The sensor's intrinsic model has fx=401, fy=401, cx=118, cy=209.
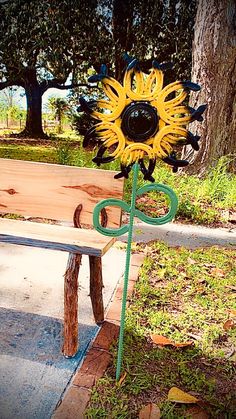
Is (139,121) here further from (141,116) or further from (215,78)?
(215,78)

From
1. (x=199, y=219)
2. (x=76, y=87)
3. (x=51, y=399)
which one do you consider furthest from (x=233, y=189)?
(x=76, y=87)

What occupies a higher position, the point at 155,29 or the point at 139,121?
the point at 155,29

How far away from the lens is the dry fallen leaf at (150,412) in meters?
1.55

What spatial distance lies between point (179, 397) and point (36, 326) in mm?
860

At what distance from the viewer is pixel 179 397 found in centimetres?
165

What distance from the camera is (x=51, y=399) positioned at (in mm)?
1623

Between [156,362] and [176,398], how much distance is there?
26 cm

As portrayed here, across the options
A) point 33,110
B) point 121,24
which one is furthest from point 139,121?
point 33,110

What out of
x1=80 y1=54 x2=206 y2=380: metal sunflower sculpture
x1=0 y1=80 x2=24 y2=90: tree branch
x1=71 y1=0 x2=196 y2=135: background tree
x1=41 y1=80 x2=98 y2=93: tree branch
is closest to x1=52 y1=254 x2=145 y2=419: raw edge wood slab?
x1=80 y1=54 x2=206 y2=380: metal sunflower sculpture

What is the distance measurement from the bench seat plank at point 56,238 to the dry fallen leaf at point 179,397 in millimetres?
651

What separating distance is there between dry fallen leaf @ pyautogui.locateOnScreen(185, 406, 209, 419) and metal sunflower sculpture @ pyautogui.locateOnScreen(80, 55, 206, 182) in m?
0.98

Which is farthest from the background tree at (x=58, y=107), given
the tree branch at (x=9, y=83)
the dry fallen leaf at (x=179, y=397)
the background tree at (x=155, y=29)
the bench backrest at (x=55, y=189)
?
the dry fallen leaf at (x=179, y=397)

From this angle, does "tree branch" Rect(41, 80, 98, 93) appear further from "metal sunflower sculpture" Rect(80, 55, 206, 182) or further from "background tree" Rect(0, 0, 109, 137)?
"metal sunflower sculpture" Rect(80, 55, 206, 182)

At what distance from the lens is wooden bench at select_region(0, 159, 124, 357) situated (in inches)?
73.5
